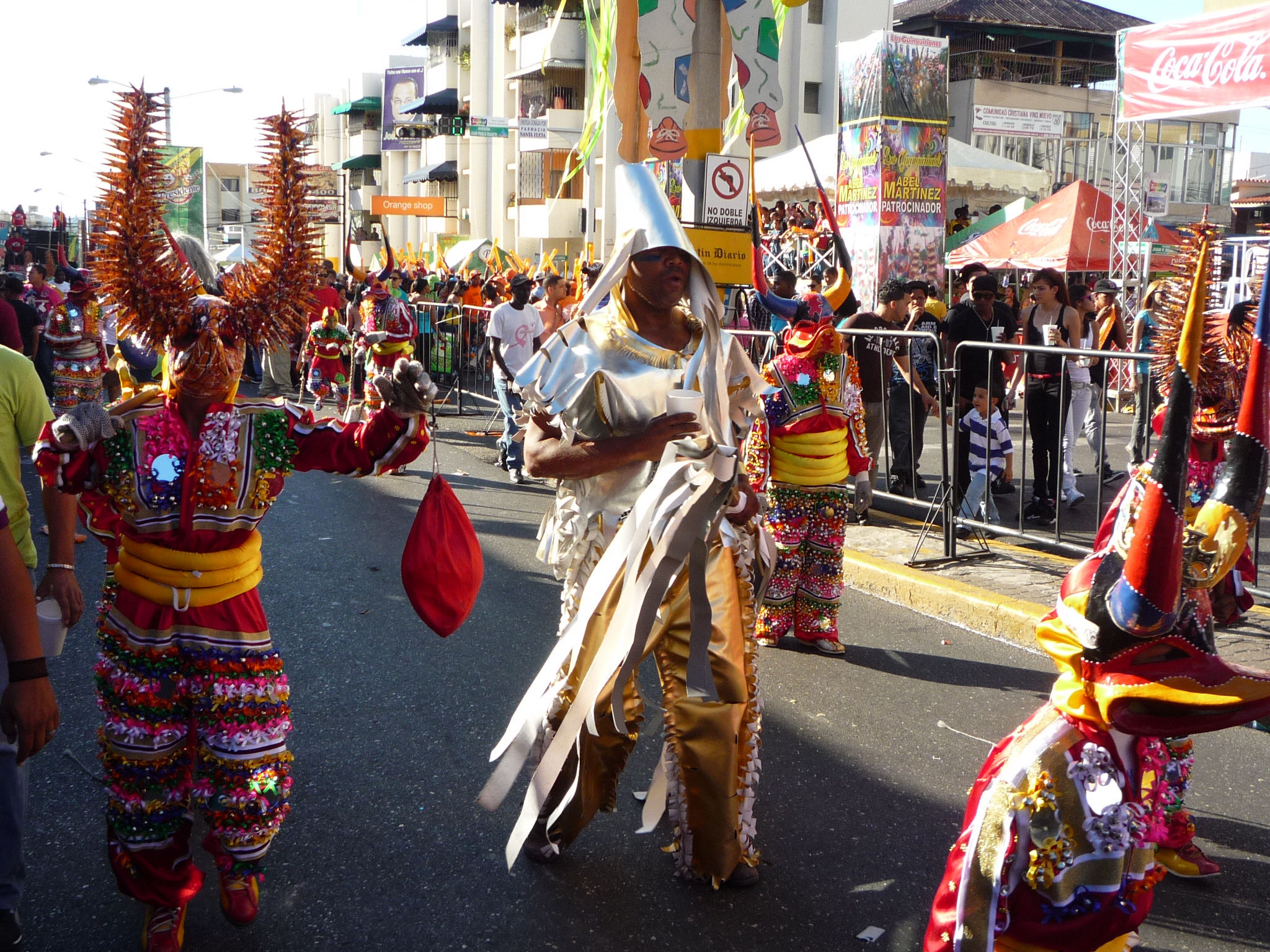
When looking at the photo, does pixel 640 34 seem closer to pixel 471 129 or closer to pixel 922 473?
pixel 922 473

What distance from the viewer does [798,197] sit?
19.4 m

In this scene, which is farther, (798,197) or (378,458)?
(798,197)

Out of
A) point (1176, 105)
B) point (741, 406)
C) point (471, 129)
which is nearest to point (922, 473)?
point (1176, 105)

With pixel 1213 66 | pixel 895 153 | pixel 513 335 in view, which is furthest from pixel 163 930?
pixel 895 153

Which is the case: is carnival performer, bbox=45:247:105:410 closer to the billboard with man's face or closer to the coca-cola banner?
the coca-cola banner

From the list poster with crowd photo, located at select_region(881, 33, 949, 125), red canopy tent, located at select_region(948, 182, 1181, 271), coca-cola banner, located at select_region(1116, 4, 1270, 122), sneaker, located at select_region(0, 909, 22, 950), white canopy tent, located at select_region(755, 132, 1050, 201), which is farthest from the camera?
white canopy tent, located at select_region(755, 132, 1050, 201)

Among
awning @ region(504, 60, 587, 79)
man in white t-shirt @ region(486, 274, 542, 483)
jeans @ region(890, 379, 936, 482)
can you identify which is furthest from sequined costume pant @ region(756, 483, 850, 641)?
awning @ region(504, 60, 587, 79)

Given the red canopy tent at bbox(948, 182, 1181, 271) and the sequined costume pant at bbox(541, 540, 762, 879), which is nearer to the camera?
the sequined costume pant at bbox(541, 540, 762, 879)

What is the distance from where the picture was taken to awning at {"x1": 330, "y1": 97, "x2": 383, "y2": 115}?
5559cm

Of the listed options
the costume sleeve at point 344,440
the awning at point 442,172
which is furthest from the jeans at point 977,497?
the awning at point 442,172

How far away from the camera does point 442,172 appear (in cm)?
4619

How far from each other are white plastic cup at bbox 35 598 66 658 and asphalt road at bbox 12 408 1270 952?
0.78m

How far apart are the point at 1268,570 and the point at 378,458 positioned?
5.78 metres

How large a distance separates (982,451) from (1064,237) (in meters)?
9.76
